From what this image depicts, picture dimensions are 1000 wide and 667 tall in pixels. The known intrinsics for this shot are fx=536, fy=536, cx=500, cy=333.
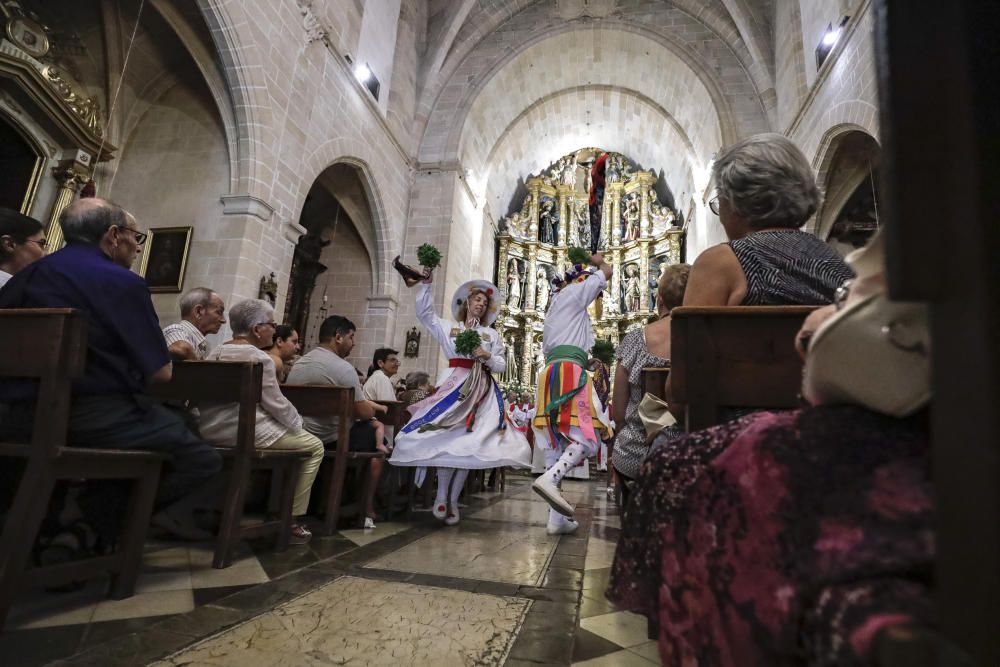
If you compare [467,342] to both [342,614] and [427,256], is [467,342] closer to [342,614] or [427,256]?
[427,256]

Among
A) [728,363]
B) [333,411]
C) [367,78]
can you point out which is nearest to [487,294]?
[333,411]

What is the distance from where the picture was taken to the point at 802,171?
56.7 inches

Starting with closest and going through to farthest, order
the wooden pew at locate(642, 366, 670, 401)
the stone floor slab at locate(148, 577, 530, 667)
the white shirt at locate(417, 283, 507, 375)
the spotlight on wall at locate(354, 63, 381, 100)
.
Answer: the stone floor slab at locate(148, 577, 530, 667), the wooden pew at locate(642, 366, 670, 401), the white shirt at locate(417, 283, 507, 375), the spotlight on wall at locate(354, 63, 381, 100)

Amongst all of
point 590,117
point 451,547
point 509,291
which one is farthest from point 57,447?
point 590,117

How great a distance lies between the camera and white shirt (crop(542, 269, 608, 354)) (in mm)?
3840

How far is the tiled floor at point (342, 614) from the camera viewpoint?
4.53 feet

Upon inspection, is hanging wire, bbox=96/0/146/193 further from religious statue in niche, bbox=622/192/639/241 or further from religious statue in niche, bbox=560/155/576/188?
religious statue in niche, bbox=622/192/639/241

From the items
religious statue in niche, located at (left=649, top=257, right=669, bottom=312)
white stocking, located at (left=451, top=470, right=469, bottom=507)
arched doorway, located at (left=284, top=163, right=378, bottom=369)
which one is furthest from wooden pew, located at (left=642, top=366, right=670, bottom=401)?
religious statue in niche, located at (left=649, top=257, right=669, bottom=312)

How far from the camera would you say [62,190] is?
616cm

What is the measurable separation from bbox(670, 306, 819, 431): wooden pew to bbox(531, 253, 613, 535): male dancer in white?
2023 mm

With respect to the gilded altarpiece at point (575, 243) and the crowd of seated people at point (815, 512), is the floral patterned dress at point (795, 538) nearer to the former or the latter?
the crowd of seated people at point (815, 512)

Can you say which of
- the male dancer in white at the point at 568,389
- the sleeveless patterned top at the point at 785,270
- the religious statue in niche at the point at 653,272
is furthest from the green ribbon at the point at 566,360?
the religious statue in niche at the point at 653,272

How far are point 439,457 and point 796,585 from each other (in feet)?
10.5

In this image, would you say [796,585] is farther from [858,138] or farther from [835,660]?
[858,138]
